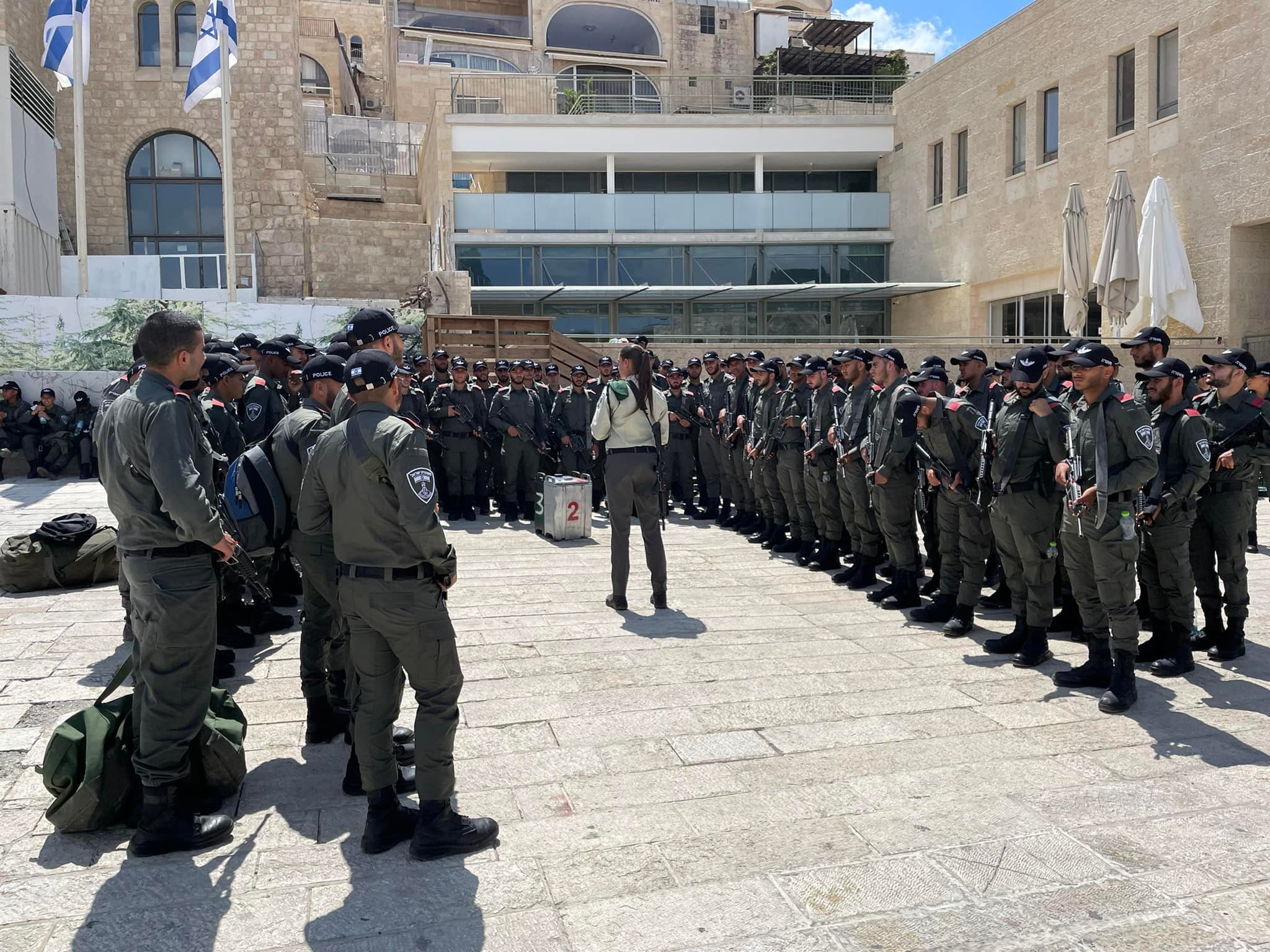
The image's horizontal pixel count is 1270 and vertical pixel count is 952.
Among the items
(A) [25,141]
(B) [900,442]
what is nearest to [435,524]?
(B) [900,442]

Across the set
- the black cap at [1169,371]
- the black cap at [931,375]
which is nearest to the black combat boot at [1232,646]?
the black cap at [1169,371]

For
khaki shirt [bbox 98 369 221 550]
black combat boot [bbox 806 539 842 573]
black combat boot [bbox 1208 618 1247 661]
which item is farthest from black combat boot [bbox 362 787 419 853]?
black combat boot [bbox 806 539 842 573]

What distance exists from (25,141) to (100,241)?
5226 millimetres

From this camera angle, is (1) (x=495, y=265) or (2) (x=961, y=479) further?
(1) (x=495, y=265)

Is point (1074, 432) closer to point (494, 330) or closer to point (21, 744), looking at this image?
point (21, 744)

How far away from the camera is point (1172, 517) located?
632 centimetres

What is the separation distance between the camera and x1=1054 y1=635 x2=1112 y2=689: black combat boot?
589 centimetres

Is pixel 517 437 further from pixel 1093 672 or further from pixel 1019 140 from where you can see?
pixel 1019 140

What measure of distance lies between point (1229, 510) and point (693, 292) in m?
19.6

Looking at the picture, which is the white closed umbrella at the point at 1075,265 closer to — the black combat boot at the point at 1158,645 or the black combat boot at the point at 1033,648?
the black combat boot at the point at 1158,645

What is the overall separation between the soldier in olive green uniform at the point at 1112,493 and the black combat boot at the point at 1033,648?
1.89 feet

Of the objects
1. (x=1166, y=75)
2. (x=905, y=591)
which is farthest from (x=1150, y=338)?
(x=1166, y=75)

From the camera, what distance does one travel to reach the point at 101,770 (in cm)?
393

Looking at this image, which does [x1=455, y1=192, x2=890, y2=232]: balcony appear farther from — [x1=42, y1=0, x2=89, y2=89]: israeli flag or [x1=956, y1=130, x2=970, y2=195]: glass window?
[x1=42, y1=0, x2=89, y2=89]: israeli flag
